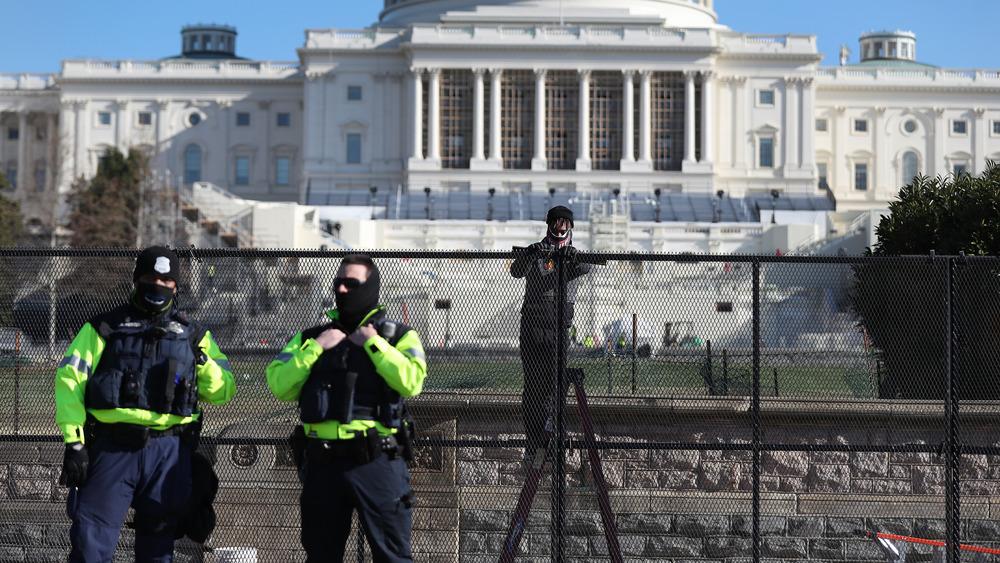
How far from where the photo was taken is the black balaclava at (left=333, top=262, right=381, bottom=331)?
842cm

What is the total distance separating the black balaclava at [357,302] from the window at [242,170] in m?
87.3

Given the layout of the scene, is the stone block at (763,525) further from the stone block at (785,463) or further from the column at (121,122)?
the column at (121,122)

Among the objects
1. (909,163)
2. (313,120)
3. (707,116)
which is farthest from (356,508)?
(909,163)

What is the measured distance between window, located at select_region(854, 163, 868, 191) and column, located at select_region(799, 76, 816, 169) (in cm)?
758

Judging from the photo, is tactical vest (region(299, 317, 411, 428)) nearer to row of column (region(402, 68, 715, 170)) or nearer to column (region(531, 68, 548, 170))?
column (region(531, 68, 548, 170))

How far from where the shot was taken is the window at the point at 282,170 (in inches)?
3688

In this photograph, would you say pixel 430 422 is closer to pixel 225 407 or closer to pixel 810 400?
pixel 225 407

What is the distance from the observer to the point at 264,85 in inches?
3674

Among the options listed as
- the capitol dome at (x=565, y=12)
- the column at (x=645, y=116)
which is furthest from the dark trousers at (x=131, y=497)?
the capitol dome at (x=565, y=12)

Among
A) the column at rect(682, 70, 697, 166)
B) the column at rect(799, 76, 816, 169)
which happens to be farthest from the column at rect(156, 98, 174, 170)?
the column at rect(799, 76, 816, 169)

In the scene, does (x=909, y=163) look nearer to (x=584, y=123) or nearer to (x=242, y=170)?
(x=584, y=123)

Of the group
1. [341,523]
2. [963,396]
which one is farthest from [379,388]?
[963,396]

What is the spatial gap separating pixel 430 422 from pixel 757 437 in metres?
2.92

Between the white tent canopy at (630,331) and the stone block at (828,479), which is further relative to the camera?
the stone block at (828,479)
